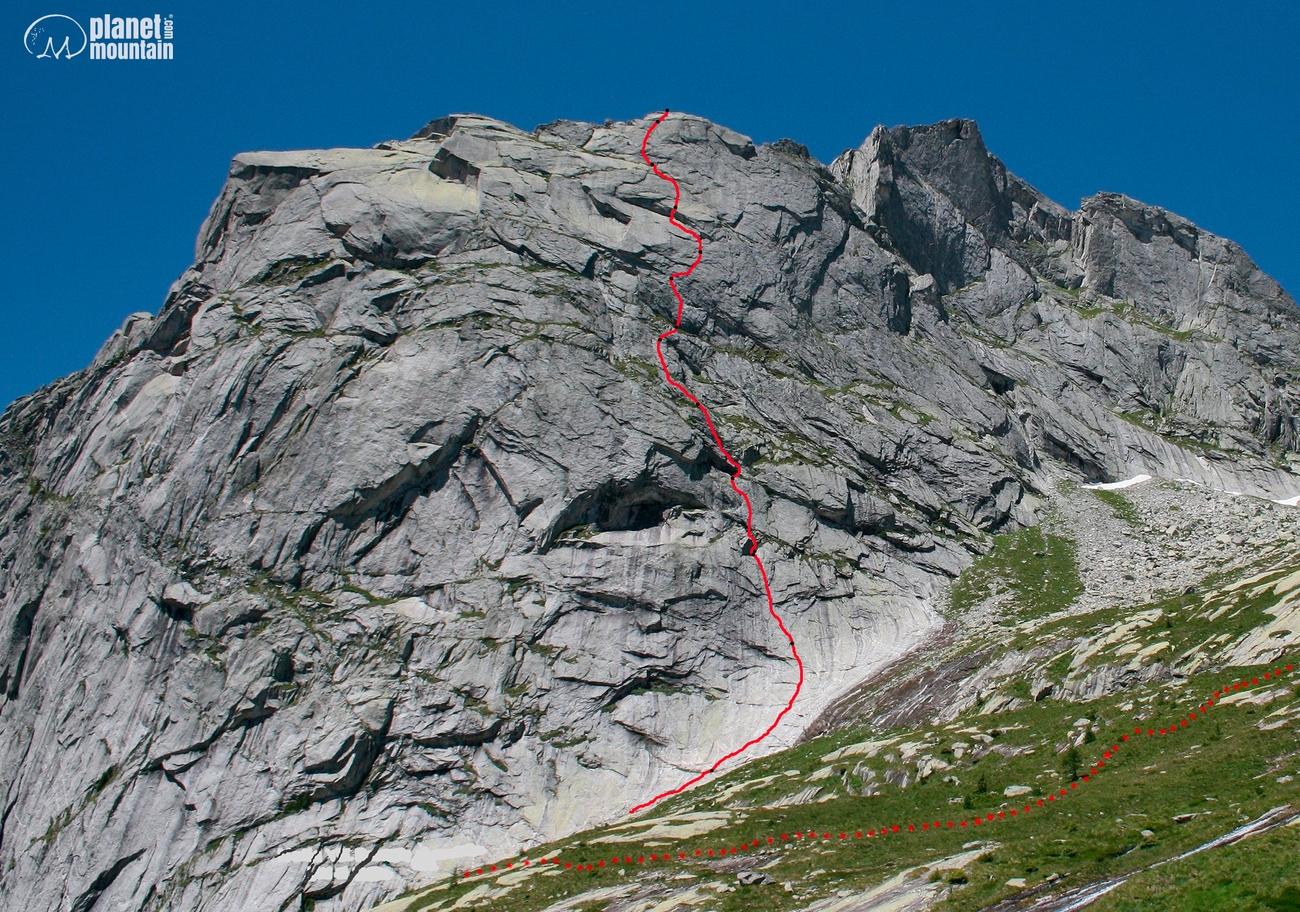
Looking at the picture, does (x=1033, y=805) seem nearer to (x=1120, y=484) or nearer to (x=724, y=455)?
(x=724, y=455)

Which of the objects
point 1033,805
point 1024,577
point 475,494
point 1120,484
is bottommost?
point 1033,805

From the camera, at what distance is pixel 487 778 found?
56781 mm

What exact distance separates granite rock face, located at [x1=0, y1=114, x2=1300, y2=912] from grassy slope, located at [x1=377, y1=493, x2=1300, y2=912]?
12784 mm

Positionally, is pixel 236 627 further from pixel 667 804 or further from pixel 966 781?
pixel 966 781

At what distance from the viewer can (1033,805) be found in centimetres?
3081

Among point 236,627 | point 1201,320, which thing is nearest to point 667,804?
point 236,627

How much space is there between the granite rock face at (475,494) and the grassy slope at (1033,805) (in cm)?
1278

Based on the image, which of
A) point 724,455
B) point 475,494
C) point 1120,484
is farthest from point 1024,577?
point 475,494

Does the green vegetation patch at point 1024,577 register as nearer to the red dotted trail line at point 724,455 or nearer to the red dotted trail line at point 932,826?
the red dotted trail line at point 724,455

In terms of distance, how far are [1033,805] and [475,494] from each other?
45.8 m

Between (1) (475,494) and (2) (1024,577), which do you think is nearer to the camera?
(1) (475,494)

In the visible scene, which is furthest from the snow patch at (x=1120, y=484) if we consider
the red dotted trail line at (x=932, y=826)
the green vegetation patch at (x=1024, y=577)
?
the red dotted trail line at (x=932, y=826)

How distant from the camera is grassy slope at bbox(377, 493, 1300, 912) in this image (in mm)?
22156

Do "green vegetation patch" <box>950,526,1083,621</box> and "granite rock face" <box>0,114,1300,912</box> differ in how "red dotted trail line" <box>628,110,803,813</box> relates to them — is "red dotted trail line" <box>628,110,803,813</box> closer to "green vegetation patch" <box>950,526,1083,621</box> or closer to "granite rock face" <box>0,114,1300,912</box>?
"granite rock face" <box>0,114,1300,912</box>
